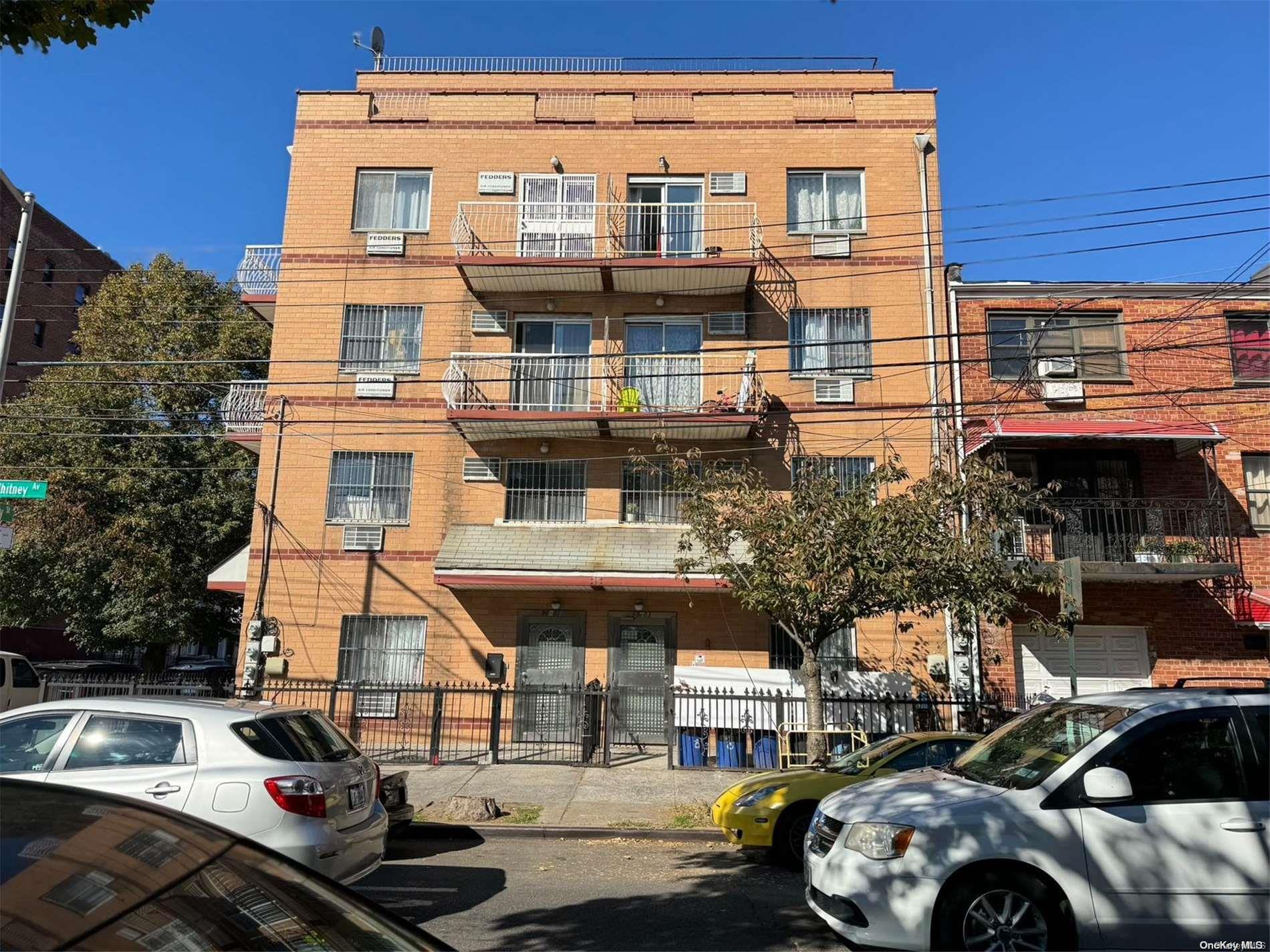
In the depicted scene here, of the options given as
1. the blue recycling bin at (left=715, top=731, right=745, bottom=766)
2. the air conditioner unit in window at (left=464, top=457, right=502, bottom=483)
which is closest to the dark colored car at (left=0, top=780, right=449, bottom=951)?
the blue recycling bin at (left=715, top=731, right=745, bottom=766)

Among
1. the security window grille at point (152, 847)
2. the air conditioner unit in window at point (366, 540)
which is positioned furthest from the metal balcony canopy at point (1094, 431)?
the security window grille at point (152, 847)

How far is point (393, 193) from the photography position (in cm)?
1927

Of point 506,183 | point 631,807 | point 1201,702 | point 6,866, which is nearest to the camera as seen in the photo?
point 6,866

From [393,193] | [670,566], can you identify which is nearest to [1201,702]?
[670,566]

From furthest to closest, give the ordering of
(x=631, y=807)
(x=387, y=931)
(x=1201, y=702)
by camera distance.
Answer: (x=631, y=807), (x=1201, y=702), (x=387, y=931)

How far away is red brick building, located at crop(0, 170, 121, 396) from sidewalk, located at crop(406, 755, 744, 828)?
30497 millimetres

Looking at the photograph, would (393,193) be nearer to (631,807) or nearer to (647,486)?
(647,486)

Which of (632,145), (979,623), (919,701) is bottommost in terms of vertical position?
(919,701)

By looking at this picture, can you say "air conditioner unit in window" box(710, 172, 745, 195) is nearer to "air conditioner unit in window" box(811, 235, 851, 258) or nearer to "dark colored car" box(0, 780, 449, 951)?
"air conditioner unit in window" box(811, 235, 851, 258)

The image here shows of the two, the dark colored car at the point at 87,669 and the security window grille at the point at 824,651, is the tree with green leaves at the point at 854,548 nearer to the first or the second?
the security window grille at the point at 824,651

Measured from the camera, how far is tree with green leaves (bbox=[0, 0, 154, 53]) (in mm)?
4891

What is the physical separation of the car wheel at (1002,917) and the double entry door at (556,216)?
601 inches

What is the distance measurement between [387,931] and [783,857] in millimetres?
6569

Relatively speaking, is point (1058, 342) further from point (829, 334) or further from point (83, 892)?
point (83, 892)
